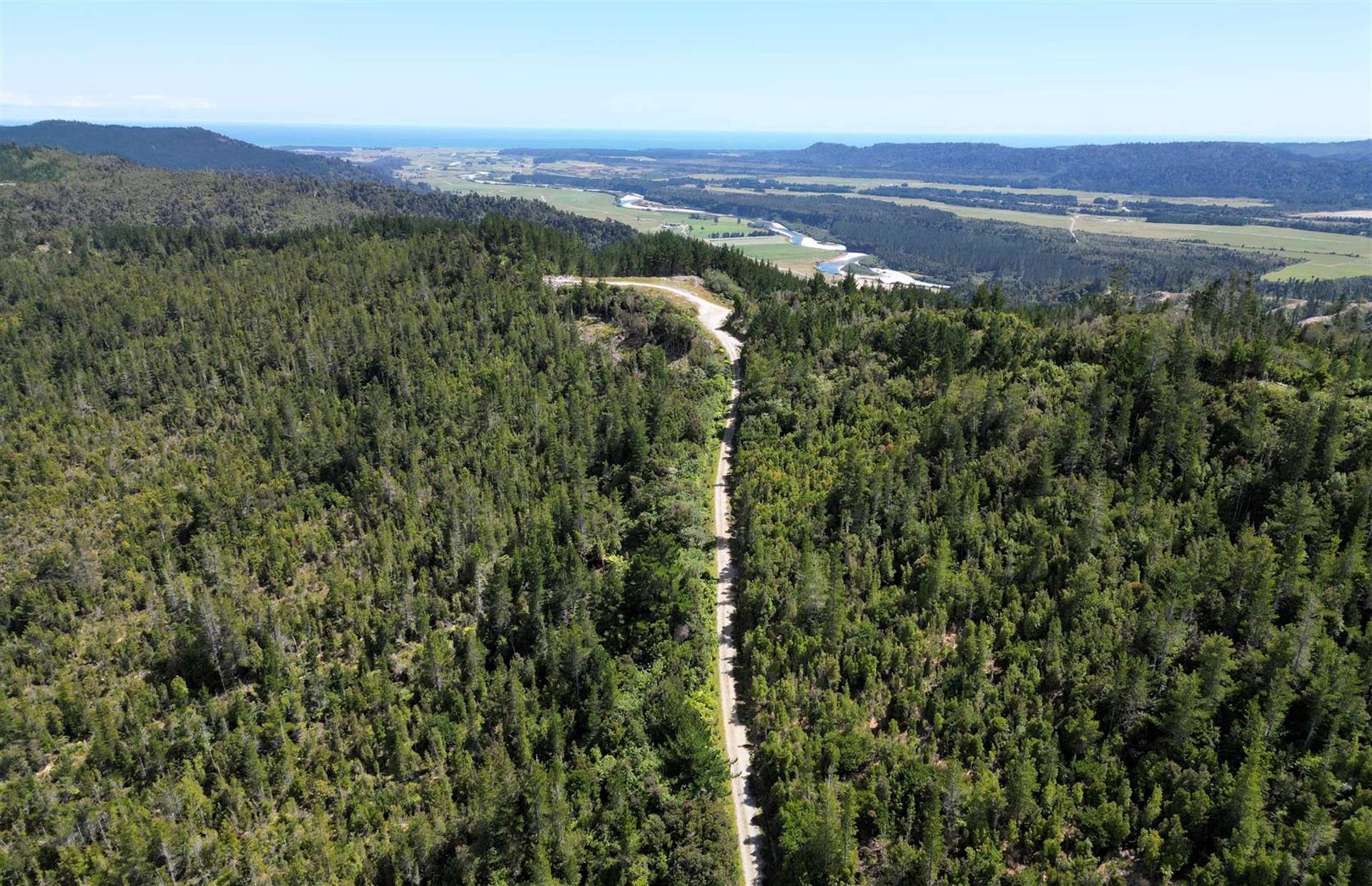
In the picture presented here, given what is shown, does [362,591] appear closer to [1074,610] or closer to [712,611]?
[712,611]

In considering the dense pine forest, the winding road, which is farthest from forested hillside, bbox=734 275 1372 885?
the winding road

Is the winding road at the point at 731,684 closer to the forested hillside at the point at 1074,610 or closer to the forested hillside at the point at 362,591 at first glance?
the forested hillside at the point at 1074,610

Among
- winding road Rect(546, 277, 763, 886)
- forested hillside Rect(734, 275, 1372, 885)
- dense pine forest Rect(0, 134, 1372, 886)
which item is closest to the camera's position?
forested hillside Rect(734, 275, 1372, 885)

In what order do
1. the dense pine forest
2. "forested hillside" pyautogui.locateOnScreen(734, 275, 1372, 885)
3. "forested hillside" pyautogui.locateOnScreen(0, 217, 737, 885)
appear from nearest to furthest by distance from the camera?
"forested hillside" pyautogui.locateOnScreen(734, 275, 1372, 885)
the dense pine forest
"forested hillside" pyautogui.locateOnScreen(0, 217, 737, 885)

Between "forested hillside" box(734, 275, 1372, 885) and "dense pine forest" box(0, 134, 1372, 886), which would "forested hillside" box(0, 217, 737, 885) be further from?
"forested hillside" box(734, 275, 1372, 885)

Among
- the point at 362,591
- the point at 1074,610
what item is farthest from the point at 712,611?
the point at 362,591

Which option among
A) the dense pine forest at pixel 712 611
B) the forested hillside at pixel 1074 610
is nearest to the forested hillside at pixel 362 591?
the dense pine forest at pixel 712 611

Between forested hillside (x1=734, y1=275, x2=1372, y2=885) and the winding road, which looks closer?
forested hillside (x1=734, y1=275, x2=1372, y2=885)
